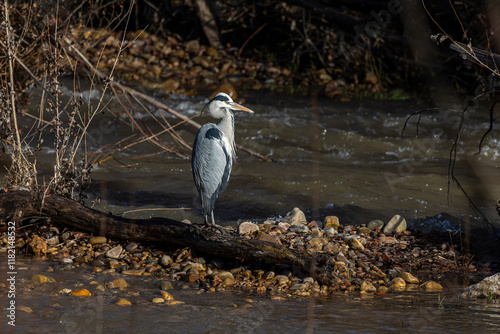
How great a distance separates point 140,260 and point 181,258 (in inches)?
12.5

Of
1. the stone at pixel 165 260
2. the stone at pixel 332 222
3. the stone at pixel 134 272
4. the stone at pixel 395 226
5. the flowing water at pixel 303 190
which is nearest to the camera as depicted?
the flowing water at pixel 303 190

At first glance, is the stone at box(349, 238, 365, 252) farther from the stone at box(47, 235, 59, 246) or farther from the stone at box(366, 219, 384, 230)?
the stone at box(47, 235, 59, 246)

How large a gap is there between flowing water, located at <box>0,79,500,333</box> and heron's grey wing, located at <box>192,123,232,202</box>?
0.86 metres

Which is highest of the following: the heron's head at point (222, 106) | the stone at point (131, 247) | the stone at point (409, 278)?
the heron's head at point (222, 106)

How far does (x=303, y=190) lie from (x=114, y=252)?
281 cm

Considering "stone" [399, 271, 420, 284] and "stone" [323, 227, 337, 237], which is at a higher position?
"stone" [323, 227, 337, 237]

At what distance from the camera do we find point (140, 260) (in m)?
4.60

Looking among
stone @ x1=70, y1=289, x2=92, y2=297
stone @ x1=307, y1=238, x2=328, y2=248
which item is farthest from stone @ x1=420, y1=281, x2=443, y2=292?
stone @ x1=70, y1=289, x2=92, y2=297

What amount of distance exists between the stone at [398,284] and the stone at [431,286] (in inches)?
5.1

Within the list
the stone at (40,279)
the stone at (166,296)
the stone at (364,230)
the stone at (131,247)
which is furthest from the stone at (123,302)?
the stone at (364,230)

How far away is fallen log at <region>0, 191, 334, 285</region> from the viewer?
4168mm

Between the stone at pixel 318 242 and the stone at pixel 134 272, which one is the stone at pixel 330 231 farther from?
the stone at pixel 134 272

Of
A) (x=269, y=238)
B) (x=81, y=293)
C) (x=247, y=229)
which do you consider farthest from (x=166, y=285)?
(x=247, y=229)

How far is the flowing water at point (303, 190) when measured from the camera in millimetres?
3473
